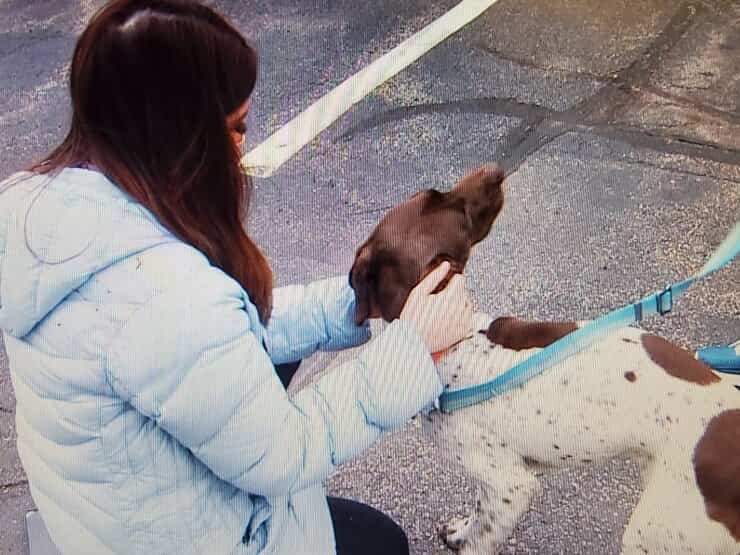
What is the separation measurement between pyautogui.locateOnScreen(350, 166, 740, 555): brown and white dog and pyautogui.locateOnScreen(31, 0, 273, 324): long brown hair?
430 mm

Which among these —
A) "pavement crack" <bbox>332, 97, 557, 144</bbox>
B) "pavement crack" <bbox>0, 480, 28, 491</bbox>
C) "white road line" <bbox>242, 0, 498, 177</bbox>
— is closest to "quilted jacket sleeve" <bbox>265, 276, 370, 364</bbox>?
"pavement crack" <bbox>0, 480, 28, 491</bbox>

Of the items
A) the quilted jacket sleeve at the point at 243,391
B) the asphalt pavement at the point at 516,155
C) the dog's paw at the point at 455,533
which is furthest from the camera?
the asphalt pavement at the point at 516,155

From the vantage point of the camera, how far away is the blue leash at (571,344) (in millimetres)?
1837

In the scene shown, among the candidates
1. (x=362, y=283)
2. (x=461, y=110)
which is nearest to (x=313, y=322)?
(x=362, y=283)

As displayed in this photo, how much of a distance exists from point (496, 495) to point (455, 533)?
374 millimetres

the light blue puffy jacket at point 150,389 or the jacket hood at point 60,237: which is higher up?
the jacket hood at point 60,237

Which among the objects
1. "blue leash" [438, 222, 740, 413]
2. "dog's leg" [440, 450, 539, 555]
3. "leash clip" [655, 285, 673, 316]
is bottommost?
"dog's leg" [440, 450, 539, 555]

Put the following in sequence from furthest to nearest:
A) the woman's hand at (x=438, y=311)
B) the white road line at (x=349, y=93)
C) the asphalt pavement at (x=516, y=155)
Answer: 1. the white road line at (x=349, y=93)
2. the asphalt pavement at (x=516, y=155)
3. the woman's hand at (x=438, y=311)

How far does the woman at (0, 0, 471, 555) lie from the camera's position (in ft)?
4.63

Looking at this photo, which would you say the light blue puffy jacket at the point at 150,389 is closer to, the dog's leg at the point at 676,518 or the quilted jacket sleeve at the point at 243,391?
the quilted jacket sleeve at the point at 243,391

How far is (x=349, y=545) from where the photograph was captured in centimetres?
209

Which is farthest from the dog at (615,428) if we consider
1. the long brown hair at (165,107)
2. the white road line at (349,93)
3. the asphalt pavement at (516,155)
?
the white road line at (349,93)

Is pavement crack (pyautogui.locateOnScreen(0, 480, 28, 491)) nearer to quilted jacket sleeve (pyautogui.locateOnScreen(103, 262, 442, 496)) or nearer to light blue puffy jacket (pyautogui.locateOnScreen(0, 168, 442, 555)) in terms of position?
light blue puffy jacket (pyautogui.locateOnScreen(0, 168, 442, 555))

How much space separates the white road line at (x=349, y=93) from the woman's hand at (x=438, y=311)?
1.95 meters
